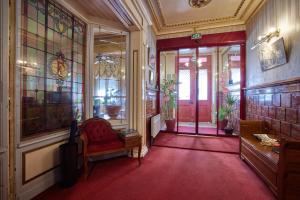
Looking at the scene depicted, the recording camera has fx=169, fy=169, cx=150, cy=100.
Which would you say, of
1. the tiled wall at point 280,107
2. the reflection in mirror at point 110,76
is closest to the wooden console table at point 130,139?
the reflection in mirror at point 110,76

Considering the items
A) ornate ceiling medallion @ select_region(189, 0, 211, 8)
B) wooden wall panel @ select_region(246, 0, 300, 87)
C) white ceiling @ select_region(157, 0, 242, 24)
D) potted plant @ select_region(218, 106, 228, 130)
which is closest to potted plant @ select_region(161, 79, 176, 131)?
potted plant @ select_region(218, 106, 228, 130)

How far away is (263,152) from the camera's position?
7.94 ft

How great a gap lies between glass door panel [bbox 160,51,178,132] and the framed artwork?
9.51ft

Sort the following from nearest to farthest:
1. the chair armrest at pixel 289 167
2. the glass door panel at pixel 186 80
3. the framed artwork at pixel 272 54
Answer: the chair armrest at pixel 289 167 < the framed artwork at pixel 272 54 < the glass door panel at pixel 186 80

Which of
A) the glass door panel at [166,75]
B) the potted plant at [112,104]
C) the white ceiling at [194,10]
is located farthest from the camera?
the glass door panel at [166,75]

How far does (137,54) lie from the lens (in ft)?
11.9

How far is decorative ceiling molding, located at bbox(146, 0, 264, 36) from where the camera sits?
12.7 ft

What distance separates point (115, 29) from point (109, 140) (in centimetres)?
232

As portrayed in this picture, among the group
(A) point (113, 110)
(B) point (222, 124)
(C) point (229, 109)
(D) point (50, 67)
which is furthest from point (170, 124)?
(D) point (50, 67)

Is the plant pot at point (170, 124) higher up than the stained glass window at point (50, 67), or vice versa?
the stained glass window at point (50, 67)

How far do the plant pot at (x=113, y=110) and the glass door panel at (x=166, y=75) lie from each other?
2314 mm

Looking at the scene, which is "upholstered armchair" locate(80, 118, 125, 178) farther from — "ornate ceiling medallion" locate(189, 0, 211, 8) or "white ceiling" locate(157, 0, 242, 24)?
"ornate ceiling medallion" locate(189, 0, 211, 8)

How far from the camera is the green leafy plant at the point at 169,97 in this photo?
5.91 m

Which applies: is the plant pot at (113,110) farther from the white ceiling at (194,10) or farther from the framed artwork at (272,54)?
the framed artwork at (272,54)
